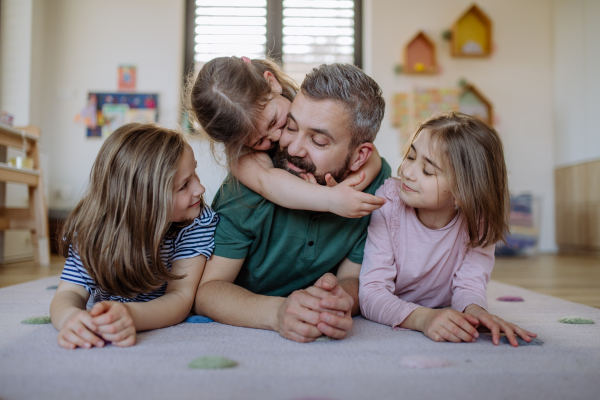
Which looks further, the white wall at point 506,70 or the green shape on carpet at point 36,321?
the white wall at point 506,70

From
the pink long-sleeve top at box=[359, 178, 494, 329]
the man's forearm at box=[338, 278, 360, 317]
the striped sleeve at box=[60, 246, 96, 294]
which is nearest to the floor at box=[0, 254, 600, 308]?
the pink long-sleeve top at box=[359, 178, 494, 329]

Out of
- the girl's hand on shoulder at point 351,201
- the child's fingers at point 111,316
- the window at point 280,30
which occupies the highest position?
the window at point 280,30

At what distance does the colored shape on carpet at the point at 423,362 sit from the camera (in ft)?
2.33

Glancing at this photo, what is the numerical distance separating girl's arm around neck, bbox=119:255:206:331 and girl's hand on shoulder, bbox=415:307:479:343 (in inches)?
21.0

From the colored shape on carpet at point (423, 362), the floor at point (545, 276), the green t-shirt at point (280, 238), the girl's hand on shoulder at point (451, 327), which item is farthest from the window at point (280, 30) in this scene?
the colored shape on carpet at point (423, 362)

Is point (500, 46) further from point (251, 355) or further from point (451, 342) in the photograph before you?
point (251, 355)

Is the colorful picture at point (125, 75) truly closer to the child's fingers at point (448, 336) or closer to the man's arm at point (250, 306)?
the man's arm at point (250, 306)

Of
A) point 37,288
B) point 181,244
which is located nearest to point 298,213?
point 181,244

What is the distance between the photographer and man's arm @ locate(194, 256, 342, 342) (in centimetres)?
85

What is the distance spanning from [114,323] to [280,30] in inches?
146

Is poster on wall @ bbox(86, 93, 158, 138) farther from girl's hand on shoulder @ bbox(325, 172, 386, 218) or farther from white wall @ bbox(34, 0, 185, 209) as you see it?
girl's hand on shoulder @ bbox(325, 172, 386, 218)

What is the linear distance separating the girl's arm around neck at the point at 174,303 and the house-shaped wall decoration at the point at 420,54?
333cm

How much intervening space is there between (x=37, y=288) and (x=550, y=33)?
4419 mm

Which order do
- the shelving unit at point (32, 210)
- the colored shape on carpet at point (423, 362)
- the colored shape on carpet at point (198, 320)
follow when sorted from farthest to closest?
the shelving unit at point (32, 210), the colored shape on carpet at point (198, 320), the colored shape on carpet at point (423, 362)
